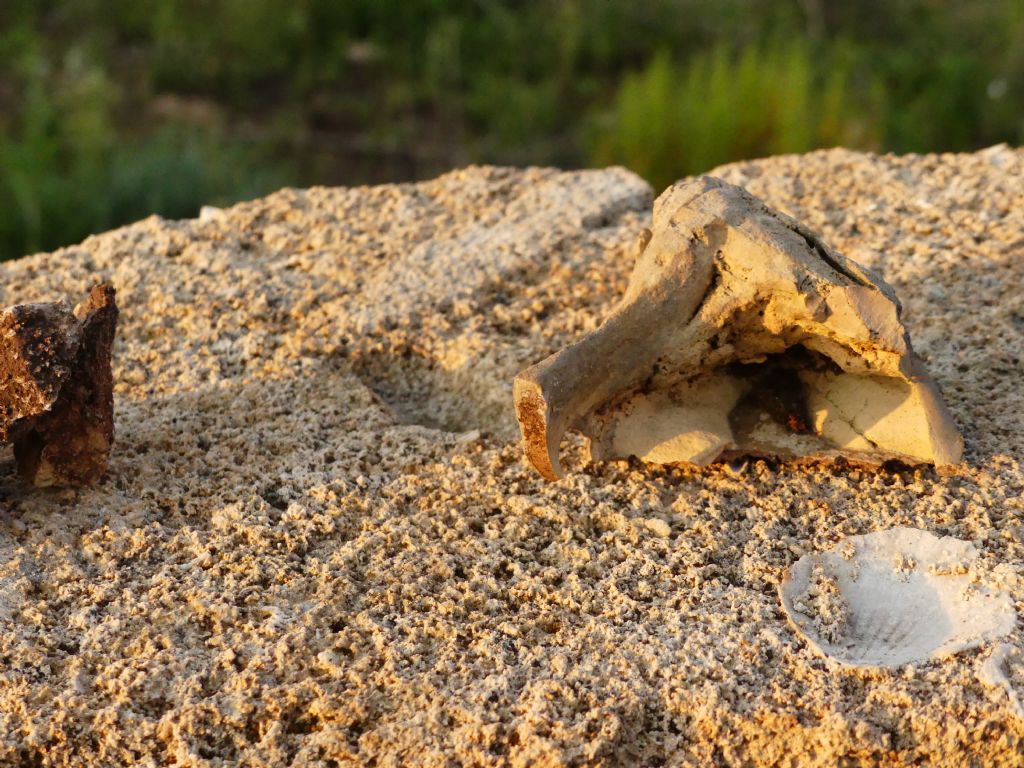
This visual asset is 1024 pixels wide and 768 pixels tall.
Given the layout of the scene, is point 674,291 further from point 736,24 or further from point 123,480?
point 736,24

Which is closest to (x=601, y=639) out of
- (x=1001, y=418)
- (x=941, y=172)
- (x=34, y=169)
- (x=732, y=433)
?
(x=732, y=433)

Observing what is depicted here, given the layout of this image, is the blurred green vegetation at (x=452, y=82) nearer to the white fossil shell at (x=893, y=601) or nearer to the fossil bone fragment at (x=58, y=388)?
the fossil bone fragment at (x=58, y=388)

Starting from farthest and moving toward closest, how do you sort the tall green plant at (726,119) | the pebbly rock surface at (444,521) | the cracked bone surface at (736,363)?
the tall green plant at (726,119)
the cracked bone surface at (736,363)
the pebbly rock surface at (444,521)

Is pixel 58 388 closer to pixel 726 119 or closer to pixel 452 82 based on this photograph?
pixel 726 119

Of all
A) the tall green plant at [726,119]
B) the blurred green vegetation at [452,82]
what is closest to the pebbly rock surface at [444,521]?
the tall green plant at [726,119]

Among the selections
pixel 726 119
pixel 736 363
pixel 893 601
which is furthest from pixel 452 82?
pixel 893 601

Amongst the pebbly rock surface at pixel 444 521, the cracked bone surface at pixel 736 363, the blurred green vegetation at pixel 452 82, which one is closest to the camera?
the pebbly rock surface at pixel 444 521

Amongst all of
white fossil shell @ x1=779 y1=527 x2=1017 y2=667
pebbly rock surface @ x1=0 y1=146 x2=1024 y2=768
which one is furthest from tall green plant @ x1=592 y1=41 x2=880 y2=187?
white fossil shell @ x1=779 y1=527 x2=1017 y2=667
